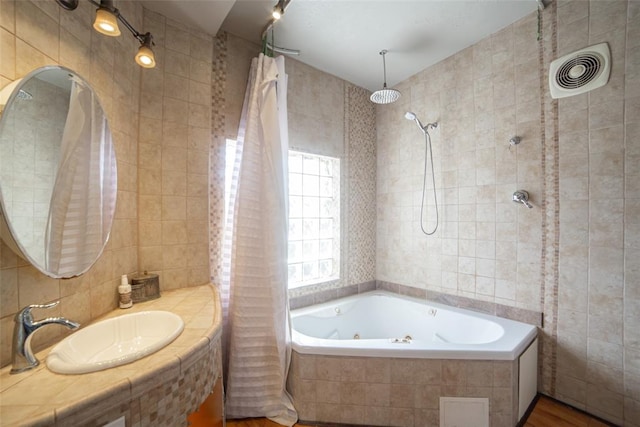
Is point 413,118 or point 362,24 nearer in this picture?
point 362,24

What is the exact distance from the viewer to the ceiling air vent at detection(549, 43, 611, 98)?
1596mm

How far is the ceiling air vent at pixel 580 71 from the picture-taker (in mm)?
1596

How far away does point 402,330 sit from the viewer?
2424 mm

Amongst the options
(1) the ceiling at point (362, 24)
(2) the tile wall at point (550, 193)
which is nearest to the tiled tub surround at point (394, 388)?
(2) the tile wall at point (550, 193)

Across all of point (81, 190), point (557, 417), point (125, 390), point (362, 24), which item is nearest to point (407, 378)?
point (557, 417)

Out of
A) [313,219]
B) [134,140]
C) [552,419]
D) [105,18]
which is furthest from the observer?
[313,219]

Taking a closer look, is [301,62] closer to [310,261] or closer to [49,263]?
[310,261]

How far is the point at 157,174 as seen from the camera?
1.59 m

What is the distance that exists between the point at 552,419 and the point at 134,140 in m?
3.04

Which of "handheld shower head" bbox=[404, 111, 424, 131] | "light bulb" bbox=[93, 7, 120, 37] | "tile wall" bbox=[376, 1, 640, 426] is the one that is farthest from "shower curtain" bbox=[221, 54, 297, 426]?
"tile wall" bbox=[376, 1, 640, 426]

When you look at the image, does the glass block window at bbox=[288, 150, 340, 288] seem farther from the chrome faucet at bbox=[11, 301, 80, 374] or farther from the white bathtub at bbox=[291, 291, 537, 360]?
the chrome faucet at bbox=[11, 301, 80, 374]

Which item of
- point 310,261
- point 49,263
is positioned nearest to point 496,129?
point 310,261

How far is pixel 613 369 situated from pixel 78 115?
10.1 feet

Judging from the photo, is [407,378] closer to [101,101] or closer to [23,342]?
[23,342]
